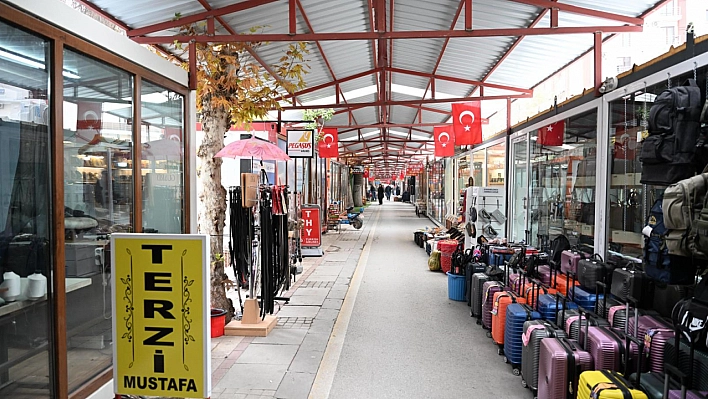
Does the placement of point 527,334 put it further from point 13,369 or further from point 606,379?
point 13,369

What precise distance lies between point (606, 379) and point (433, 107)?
12.9m

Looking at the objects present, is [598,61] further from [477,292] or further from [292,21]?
[292,21]

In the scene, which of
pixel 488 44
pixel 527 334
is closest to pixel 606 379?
pixel 527 334

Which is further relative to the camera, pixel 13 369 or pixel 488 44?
pixel 488 44

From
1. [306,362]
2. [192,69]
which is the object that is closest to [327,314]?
[306,362]

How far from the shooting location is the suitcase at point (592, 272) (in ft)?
15.7

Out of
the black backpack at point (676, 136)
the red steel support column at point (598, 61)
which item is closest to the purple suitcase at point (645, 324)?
the black backpack at point (676, 136)

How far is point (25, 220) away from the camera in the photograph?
3086mm

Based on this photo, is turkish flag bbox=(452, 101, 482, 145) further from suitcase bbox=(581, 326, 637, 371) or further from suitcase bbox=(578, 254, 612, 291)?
suitcase bbox=(581, 326, 637, 371)

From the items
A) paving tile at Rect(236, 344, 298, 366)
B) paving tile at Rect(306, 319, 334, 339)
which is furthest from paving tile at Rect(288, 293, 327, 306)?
paving tile at Rect(236, 344, 298, 366)

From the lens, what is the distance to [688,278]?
354 cm

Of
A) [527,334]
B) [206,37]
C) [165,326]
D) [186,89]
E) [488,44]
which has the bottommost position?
[527,334]

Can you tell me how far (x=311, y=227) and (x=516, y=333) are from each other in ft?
27.5

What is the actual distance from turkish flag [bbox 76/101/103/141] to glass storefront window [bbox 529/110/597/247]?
218 inches
